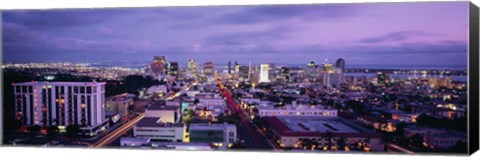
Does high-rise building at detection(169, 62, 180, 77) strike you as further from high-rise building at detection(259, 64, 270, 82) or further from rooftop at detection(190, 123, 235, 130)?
high-rise building at detection(259, 64, 270, 82)

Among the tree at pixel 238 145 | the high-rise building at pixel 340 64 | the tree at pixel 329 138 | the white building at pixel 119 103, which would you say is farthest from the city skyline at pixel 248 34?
the tree at pixel 238 145

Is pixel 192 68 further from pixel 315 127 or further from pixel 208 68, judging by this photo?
pixel 315 127

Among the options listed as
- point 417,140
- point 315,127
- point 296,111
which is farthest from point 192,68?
point 417,140

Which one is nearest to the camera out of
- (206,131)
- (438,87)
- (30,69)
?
(438,87)

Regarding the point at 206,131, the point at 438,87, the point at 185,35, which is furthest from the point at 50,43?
the point at 438,87

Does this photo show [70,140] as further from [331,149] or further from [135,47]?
[331,149]

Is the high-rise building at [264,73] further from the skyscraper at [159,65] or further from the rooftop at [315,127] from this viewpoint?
the skyscraper at [159,65]
